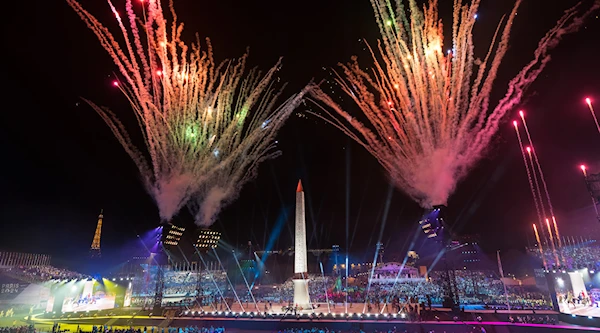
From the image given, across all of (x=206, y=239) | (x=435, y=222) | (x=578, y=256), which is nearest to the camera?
(x=435, y=222)

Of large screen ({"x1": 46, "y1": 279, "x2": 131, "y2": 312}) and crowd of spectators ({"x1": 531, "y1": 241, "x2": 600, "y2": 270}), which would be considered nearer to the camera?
crowd of spectators ({"x1": 531, "y1": 241, "x2": 600, "y2": 270})

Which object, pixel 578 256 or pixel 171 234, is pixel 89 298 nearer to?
pixel 171 234

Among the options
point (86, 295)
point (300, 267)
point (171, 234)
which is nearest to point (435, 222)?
point (300, 267)

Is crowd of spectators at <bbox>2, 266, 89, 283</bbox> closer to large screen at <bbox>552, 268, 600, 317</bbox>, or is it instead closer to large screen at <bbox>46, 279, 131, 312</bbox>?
large screen at <bbox>46, 279, 131, 312</bbox>

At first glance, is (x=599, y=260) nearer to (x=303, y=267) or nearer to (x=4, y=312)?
(x=303, y=267)

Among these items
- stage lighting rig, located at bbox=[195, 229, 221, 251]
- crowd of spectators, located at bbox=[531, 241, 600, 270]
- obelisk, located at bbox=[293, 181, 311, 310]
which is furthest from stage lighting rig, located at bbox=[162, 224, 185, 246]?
crowd of spectators, located at bbox=[531, 241, 600, 270]

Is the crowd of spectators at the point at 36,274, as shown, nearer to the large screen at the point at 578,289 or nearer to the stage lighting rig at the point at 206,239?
the stage lighting rig at the point at 206,239
